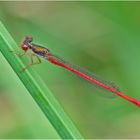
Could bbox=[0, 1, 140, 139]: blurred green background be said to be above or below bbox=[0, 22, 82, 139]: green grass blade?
above

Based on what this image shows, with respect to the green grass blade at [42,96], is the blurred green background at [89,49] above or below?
above

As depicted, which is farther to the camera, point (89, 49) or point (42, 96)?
point (89, 49)

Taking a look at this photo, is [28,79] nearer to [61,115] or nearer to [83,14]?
[61,115]

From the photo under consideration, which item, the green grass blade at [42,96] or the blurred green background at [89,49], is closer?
the green grass blade at [42,96]

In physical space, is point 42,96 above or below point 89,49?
below

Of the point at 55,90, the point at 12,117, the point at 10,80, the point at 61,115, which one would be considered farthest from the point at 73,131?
the point at 55,90

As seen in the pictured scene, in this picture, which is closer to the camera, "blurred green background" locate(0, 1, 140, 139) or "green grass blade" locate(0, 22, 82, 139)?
"green grass blade" locate(0, 22, 82, 139)
